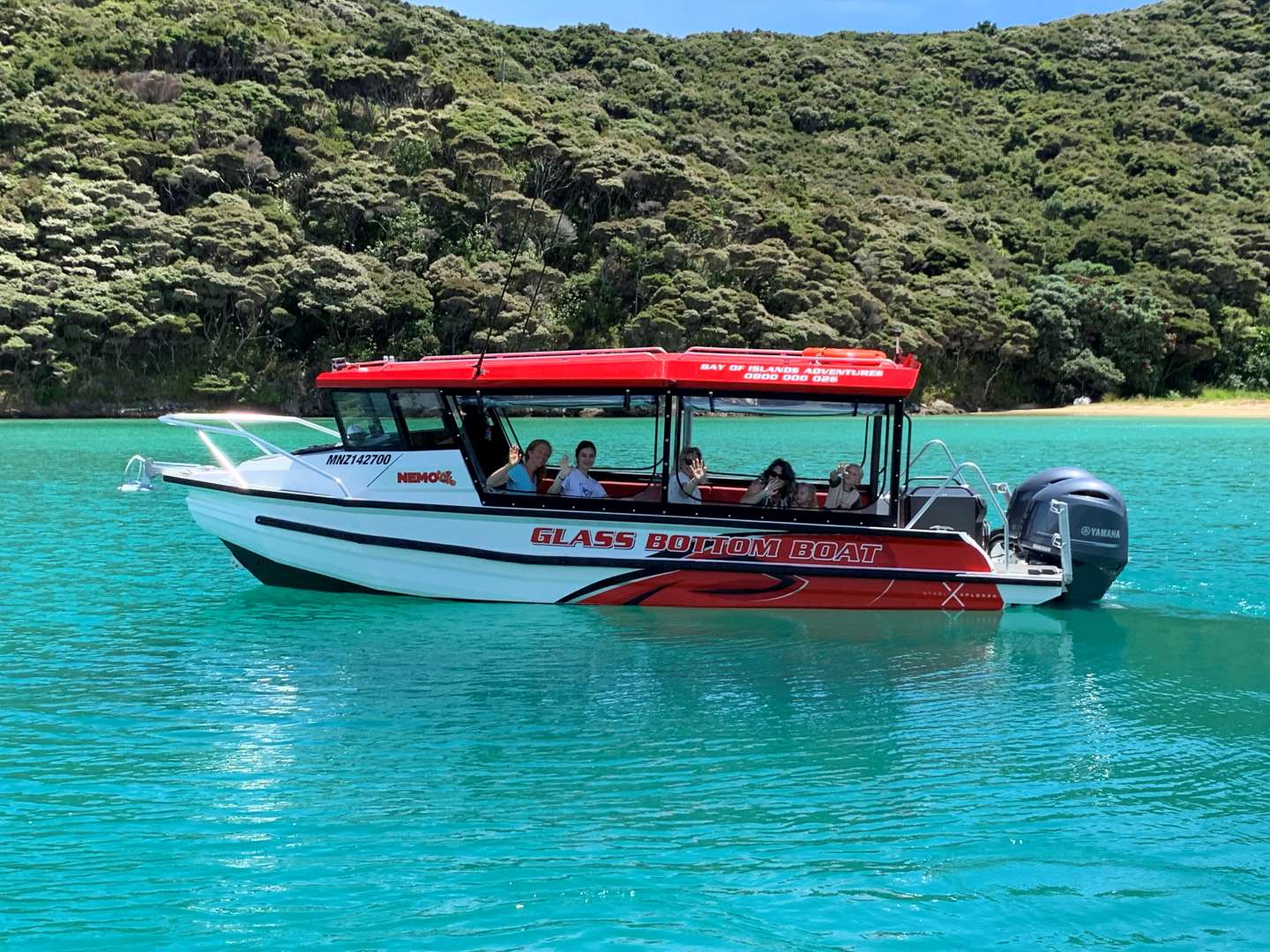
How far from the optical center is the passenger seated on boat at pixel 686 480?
35.1ft

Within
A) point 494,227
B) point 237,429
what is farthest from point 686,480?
point 494,227

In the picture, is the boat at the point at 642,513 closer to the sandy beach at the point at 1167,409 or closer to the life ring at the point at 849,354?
the life ring at the point at 849,354

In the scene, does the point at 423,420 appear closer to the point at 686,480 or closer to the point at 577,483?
the point at 577,483

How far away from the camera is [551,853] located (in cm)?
541

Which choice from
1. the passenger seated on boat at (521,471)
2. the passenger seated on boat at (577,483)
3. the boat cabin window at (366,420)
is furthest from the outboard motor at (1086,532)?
the boat cabin window at (366,420)

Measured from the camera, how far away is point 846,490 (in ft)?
35.7

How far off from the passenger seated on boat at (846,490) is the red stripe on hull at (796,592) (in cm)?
80

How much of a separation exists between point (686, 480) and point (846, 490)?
1.69 meters

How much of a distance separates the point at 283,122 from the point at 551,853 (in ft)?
238

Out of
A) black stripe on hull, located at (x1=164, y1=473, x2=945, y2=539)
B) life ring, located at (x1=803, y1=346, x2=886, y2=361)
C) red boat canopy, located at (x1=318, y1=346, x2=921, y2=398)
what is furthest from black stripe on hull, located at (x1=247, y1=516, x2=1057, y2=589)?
life ring, located at (x1=803, y1=346, x2=886, y2=361)

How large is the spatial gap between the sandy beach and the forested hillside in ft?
7.57

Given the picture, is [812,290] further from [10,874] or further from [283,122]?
[10,874]

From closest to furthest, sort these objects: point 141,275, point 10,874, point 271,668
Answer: point 10,874 < point 271,668 < point 141,275

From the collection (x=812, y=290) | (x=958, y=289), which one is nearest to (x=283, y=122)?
(x=812, y=290)
